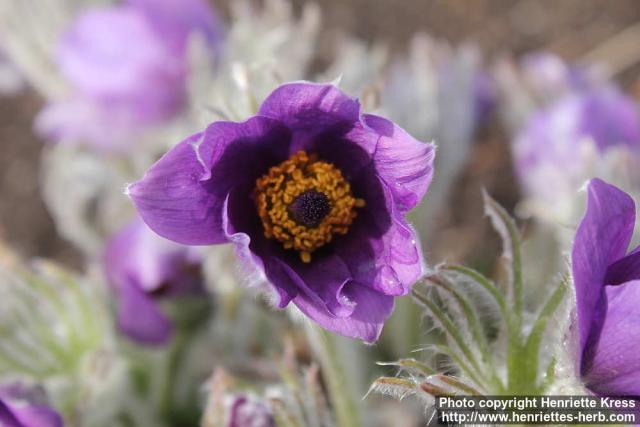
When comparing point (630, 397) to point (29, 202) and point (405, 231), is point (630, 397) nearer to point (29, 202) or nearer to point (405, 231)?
point (405, 231)

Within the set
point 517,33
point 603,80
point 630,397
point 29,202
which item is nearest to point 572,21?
point 517,33

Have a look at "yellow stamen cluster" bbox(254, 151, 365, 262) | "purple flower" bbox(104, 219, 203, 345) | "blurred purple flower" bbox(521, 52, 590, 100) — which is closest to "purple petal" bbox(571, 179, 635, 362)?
"yellow stamen cluster" bbox(254, 151, 365, 262)

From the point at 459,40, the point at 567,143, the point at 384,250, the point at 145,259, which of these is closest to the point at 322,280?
the point at 384,250

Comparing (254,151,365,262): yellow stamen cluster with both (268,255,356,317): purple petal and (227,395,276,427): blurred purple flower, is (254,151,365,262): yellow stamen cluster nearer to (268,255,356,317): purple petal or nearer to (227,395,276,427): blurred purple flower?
(268,255,356,317): purple petal

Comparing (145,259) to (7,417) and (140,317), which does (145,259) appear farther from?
(7,417)

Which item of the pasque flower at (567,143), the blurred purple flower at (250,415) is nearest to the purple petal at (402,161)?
the blurred purple flower at (250,415)

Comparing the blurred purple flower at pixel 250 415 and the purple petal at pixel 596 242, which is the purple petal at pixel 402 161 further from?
the blurred purple flower at pixel 250 415
